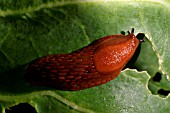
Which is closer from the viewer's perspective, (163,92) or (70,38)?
(70,38)

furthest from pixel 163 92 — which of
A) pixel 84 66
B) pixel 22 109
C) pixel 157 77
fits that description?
pixel 22 109

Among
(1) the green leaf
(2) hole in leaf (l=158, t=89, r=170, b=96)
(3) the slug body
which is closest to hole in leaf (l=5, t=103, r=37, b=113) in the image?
(1) the green leaf

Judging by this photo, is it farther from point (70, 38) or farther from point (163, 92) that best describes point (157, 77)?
point (70, 38)

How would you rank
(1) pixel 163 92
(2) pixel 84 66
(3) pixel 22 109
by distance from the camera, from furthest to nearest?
1. (1) pixel 163 92
2. (3) pixel 22 109
3. (2) pixel 84 66

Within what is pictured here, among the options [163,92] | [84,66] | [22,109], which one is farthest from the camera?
[163,92]

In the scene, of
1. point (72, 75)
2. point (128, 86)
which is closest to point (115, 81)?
point (128, 86)

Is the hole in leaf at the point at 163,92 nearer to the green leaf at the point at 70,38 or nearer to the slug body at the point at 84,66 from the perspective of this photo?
the green leaf at the point at 70,38

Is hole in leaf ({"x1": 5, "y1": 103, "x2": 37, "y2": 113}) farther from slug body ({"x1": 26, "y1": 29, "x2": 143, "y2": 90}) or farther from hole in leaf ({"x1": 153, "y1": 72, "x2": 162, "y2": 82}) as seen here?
hole in leaf ({"x1": 153, "y1": 72, "x2": 162, "y2": 82})

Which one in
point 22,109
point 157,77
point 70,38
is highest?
point 70,38
